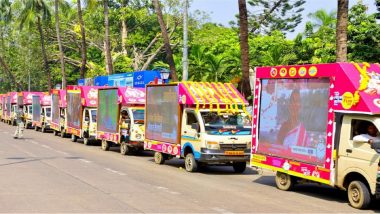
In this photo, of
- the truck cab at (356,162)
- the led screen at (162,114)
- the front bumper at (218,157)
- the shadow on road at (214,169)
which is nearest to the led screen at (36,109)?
the led screen at (162,114)

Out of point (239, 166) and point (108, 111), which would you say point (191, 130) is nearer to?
point (239, 166)

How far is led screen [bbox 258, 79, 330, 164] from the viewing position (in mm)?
12156

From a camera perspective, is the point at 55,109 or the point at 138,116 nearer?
the point at 138,116

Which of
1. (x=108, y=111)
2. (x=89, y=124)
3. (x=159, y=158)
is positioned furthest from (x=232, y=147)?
(x=89, y=124)

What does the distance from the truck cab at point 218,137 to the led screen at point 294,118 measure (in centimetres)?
233

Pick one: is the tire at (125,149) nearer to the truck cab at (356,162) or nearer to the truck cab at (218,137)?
the truck cab at (218,137)

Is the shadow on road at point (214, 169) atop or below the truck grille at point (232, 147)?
below

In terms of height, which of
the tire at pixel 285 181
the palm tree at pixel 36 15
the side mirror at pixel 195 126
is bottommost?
the tire at pixel 285 181

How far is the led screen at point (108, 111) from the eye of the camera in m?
24.5

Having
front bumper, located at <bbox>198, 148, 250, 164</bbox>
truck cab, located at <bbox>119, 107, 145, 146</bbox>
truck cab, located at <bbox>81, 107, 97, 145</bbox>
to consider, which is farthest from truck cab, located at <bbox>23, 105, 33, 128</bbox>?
front bumper, located at <bbox>198, 148, 250, 164</bbox>

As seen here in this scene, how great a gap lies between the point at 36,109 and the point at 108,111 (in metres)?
19.2

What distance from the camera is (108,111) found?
83.4ft

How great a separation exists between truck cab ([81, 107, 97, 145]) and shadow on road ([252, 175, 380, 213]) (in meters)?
13.9

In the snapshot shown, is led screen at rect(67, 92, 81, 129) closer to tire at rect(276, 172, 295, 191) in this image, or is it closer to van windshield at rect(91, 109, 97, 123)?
van windshield at rect(91, 109, 97, 123)
